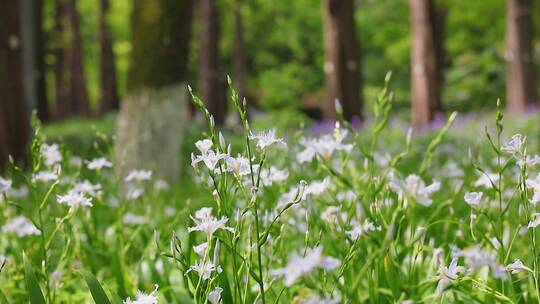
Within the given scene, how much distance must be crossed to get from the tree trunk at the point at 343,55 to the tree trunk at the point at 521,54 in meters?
3.59

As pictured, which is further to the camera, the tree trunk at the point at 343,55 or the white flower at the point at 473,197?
the tree trunk at the point at 343,55

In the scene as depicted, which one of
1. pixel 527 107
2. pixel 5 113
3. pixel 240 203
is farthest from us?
pixel 527 107

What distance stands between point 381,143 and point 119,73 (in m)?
28.2

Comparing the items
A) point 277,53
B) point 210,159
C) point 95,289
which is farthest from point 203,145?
point 277,53

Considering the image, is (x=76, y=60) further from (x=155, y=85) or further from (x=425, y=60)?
(x=155, y=85)

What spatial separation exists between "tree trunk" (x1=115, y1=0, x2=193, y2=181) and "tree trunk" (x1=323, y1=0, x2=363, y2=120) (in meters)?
3.57

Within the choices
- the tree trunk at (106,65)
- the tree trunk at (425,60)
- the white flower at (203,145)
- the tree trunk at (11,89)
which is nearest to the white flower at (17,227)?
the white flower at (203,145)

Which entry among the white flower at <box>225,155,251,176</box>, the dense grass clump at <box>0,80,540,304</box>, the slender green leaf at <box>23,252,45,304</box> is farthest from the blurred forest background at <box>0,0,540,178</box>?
the white flower at <box>225,155,251,176</box>

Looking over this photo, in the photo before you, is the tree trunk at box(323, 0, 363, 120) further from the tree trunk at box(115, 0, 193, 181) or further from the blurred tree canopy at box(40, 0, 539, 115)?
the blurred tree canopy at box(40, 0, 539, 115)

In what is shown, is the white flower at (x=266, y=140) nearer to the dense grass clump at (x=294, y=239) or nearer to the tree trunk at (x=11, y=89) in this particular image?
the dense grass clump at (x=294, y=239)

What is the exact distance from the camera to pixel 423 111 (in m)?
10.4

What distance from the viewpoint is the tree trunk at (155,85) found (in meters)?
5.81

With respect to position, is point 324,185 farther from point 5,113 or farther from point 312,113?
point 312,113

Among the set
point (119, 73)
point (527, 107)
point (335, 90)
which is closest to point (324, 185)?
point (335, 90)
